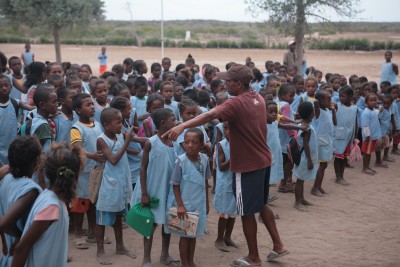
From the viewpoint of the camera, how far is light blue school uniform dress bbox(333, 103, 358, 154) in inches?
334

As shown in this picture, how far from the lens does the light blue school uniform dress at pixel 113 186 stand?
5.08m

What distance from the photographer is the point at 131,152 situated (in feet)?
19.9

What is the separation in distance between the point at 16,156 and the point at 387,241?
14.1ft

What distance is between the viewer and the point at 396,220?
267 inches

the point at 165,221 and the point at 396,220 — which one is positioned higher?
the point at 165,221

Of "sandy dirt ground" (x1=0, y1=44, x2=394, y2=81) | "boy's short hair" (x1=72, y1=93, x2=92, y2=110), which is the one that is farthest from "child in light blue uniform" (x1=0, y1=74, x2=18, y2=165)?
"sandy dirt ground" (x1=0, y1=44, x2=394, y2=81)

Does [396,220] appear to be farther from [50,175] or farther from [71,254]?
[50,175]

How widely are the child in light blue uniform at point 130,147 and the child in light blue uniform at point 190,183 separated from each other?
4.15ft

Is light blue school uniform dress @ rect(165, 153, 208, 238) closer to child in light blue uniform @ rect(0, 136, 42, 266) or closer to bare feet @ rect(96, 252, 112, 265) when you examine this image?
bare feet @ rect(96, 252, 112, 265)

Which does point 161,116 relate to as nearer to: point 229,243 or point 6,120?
point 229,243

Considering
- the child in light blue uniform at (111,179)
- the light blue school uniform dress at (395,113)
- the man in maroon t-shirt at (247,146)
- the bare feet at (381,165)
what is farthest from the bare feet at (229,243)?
the light blue school uniform dress at (395,113)

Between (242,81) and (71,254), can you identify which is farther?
(71,254)

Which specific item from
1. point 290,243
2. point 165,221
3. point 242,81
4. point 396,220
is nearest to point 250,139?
point 242,81

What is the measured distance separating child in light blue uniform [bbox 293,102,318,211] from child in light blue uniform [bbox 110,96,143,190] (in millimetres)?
2213
